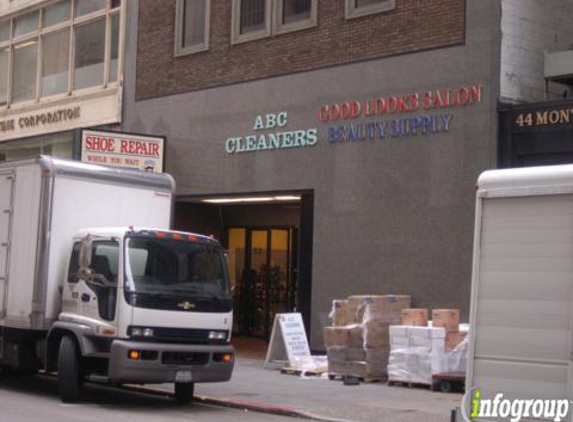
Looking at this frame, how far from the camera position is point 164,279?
13.5m

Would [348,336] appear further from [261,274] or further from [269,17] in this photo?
[261,274]

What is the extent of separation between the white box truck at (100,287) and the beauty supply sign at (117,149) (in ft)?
23.7

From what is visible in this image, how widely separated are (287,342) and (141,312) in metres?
5.96

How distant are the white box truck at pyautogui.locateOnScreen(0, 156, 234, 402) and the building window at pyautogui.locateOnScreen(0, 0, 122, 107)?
11.7 m

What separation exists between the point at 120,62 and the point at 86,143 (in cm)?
399

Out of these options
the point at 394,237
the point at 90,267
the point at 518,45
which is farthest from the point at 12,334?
the point at 518,45

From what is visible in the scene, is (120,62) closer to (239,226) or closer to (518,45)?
(239,226)

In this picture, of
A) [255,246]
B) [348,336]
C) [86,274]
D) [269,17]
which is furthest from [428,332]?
[255,246]

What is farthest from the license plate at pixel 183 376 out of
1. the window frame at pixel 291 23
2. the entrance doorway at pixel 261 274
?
the entrance doorway at pixel 261 274

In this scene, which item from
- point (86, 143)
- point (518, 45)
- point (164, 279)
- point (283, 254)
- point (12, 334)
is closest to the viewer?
point (164, 279)

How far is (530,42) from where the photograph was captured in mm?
17469

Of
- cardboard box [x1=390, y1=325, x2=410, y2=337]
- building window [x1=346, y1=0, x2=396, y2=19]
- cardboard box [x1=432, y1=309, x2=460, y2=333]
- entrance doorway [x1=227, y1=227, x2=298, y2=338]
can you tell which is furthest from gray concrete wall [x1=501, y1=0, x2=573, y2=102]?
entrance doorway [x1=227, y1=227, x2=298, y2=338]

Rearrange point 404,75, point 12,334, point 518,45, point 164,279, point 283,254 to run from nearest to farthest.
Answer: point 164,279 → point 12,334 → point 518,45 → point 404,75 → point 283,254

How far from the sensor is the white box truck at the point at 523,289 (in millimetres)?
7605
